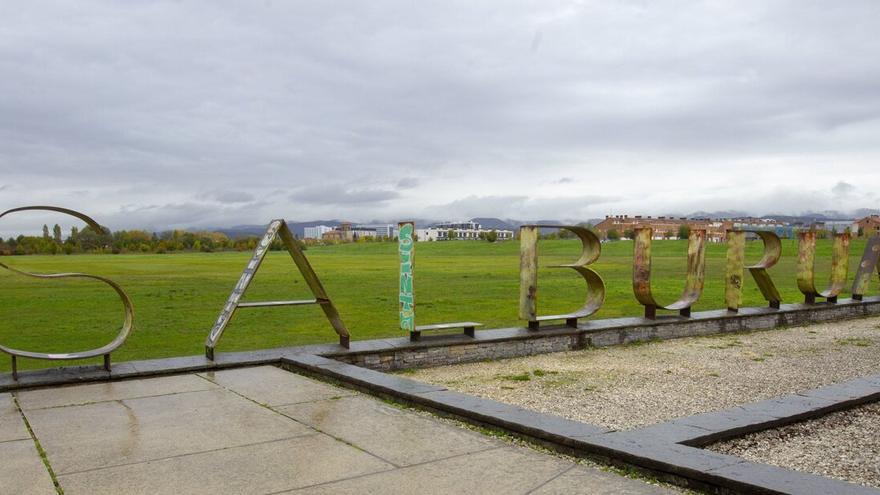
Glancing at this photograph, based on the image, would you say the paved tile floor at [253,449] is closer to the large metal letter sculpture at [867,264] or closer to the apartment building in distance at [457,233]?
the large metal letter sculpture at [867,264]

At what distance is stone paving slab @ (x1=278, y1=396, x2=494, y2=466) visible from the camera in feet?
17.0

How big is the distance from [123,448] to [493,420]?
9.36 feet

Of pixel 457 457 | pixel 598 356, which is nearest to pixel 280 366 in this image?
pixel 457 457

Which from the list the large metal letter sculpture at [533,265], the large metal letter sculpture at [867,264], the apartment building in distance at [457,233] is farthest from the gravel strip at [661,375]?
the apartment building in distance at [457,233]

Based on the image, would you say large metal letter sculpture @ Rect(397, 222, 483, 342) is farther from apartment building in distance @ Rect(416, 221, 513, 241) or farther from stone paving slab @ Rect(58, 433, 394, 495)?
apartment building in distance @ Rect(416, 221, 513, 241)

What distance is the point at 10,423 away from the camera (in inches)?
232

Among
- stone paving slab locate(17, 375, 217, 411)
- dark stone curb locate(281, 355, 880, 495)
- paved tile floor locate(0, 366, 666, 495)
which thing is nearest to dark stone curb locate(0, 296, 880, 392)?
stone paving slab locate(17, 375, 217, 411)

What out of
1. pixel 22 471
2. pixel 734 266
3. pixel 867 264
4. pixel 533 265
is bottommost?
pixel 22 471

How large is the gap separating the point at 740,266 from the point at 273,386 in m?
10.6

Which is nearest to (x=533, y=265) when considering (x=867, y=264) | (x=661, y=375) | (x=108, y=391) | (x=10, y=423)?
(x=661, y=375)

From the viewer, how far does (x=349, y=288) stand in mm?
24703

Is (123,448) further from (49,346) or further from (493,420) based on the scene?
(49,346)

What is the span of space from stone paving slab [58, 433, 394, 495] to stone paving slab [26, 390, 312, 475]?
0.66 ft

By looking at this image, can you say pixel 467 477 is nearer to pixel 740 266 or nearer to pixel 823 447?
pixel 823 447
